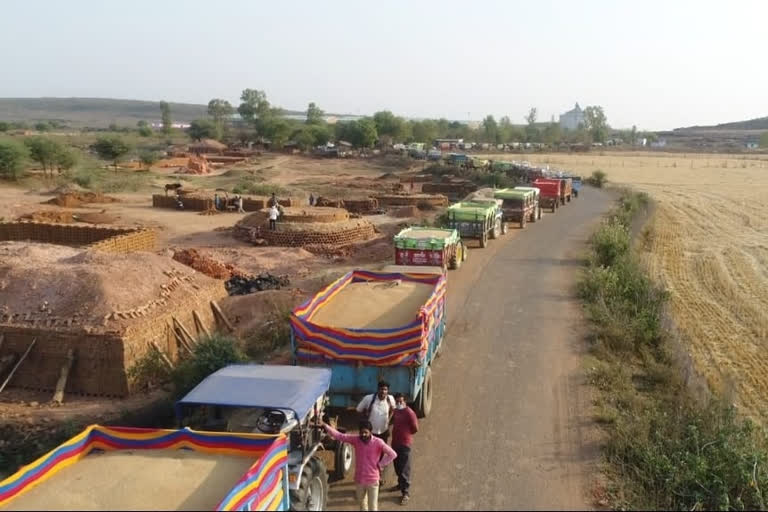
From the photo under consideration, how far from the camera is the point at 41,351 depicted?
37.8 ft

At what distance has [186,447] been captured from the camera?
20.0 feet

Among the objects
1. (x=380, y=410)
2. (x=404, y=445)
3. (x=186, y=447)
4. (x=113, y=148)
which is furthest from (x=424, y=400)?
(x=113, y=148)

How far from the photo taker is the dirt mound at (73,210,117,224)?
97.8ft

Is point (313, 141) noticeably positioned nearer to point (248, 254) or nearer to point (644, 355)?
point (248, 254)

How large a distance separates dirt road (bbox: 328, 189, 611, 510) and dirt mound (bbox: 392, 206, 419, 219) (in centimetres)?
1597

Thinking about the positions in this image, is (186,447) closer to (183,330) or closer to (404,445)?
(404,445)

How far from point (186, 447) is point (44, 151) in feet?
159

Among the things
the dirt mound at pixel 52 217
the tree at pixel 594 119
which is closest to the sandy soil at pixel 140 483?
the dirt mound at pixel 52 217

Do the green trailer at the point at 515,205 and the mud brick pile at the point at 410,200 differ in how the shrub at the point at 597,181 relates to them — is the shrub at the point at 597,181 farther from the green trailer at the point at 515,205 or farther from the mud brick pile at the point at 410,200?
the green trailer at the point at 515,205

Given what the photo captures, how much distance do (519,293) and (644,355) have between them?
497 cm

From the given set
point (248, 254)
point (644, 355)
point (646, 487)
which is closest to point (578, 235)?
point (248, 254)

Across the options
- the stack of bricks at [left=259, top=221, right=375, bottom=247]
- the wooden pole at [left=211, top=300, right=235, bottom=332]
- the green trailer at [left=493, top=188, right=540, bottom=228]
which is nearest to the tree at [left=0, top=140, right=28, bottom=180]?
the stack of bricks at [left=259, top=221, right=375, bottom=247]

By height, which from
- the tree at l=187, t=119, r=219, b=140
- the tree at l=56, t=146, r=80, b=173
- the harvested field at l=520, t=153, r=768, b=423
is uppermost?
the tree at l=187, t=119, r=219, b=140

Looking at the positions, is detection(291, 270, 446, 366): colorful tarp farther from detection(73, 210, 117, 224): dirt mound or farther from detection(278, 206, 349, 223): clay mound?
detection(73, 210, 117, 224): dirt mound
